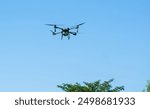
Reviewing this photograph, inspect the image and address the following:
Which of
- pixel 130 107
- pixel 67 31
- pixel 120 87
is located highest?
pixel 67 31

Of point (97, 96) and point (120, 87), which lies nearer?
point (97, 96)

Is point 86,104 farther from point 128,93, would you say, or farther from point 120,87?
point 120,87

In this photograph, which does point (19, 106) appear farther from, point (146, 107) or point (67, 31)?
point (67, 31)

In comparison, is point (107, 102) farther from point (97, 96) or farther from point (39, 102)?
point (39, 102)

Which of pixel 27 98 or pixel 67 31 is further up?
pixel 67 31

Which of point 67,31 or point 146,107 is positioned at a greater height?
point 67,31

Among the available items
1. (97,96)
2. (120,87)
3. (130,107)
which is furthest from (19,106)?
(120,87)

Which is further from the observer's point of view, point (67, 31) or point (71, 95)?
point (67, 31)

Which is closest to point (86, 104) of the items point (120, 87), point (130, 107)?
point (130, 107)
